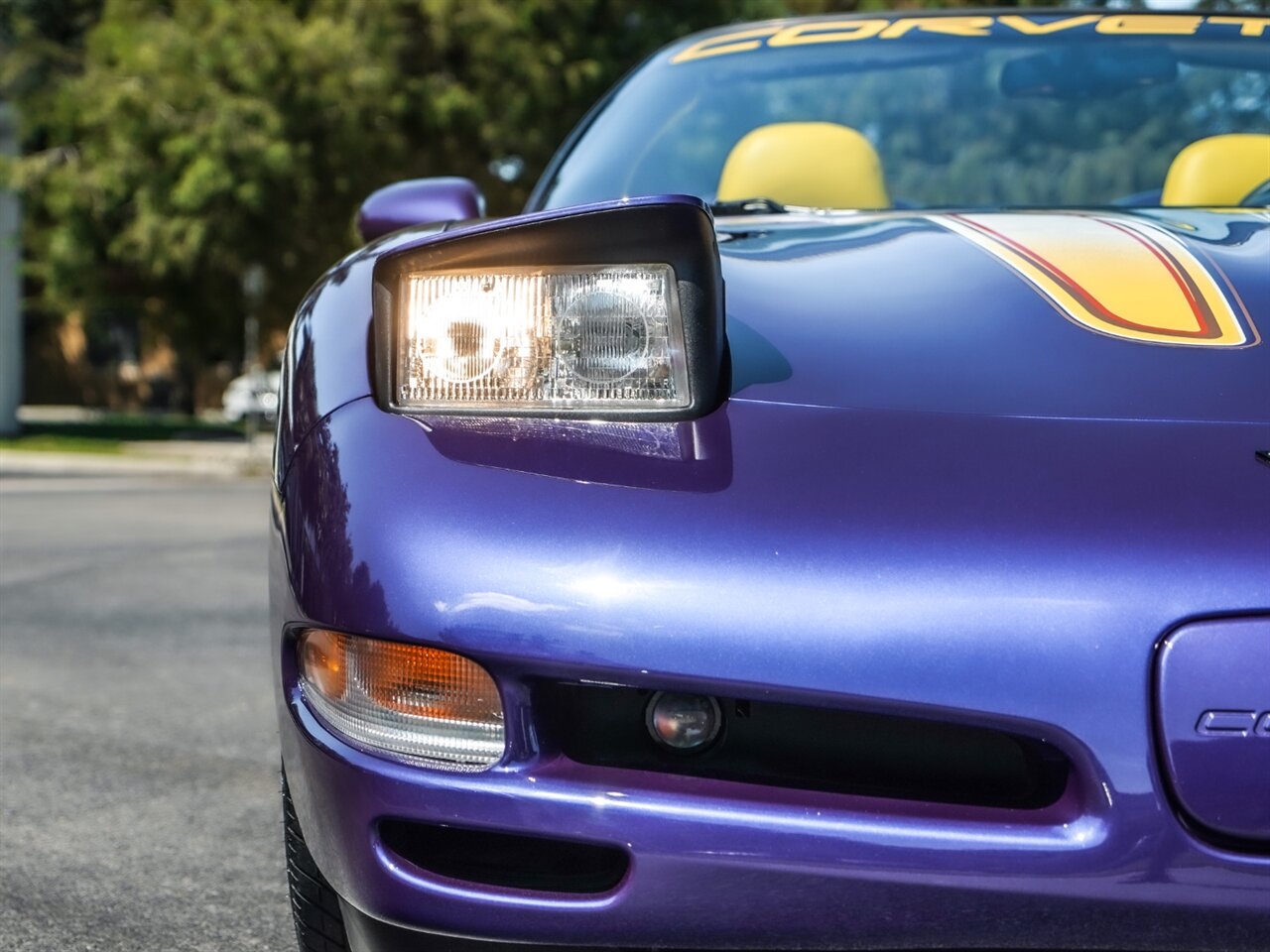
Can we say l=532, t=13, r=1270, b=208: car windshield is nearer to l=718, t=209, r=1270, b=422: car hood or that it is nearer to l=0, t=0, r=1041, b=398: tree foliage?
l=718, t=209, r=1270, b=422: car hood

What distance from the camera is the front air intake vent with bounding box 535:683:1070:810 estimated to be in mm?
1140

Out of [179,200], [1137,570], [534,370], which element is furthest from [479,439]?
[179,200]

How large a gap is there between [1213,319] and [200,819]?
6.28 ft

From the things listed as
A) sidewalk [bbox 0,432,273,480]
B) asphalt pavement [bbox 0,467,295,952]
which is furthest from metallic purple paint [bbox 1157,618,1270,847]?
sidewalk [bbox 0,432,273,480]

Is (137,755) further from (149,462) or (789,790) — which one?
(149,462)

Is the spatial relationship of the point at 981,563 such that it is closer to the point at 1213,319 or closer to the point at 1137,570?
the point at 1137,570

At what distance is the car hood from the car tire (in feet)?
2.02

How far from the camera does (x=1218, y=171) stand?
2436 mm

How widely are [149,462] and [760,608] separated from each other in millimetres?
15798

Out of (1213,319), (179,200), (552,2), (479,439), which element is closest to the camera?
(479,439)

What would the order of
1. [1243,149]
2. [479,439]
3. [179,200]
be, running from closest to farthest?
[479,439] < [1243,149] < [179,200]

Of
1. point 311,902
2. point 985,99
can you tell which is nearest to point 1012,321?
point 311,902

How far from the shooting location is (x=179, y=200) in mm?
15289

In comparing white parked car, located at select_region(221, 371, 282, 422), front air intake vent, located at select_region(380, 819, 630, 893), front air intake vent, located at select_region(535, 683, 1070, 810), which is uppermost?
front air intake vent, located at select_region(535, 683, 1070, 810)
